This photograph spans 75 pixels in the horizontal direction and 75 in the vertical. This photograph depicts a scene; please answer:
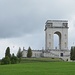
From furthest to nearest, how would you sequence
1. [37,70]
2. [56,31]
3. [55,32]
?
[55,32] → [56,31] → [37,70]

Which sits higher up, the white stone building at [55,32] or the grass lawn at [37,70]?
the white stone building at [55,32]

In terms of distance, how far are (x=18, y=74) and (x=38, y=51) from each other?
307 feet

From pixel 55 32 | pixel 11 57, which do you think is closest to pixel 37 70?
pixel 11 57

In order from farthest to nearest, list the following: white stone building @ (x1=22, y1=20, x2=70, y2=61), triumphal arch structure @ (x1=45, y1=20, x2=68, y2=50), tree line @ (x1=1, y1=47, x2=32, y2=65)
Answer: triumphal arch structure @ (x1=45, y1=20, x2=68, y2=50) < white stone building @ (x1=22, y1=20, x2=70, y2=61) < tree line @ (x1=1, y1=47, x2=32, y2=65)

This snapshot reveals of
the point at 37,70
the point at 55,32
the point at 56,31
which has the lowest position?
the point at 37,70

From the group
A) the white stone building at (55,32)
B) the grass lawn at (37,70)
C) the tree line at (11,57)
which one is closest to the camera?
the grass lawn at (37,70)

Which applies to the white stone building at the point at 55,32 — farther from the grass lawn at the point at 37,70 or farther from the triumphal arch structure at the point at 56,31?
the grass lawn at the point at 37,70

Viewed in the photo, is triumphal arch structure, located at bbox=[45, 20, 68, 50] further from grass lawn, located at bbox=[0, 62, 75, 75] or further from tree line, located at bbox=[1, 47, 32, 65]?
grass lawn, located at bbox=[0, 62, 75, 75]

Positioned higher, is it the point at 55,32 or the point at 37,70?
the point at 55,32

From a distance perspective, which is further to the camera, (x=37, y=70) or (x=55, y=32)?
(x=55, y=32)

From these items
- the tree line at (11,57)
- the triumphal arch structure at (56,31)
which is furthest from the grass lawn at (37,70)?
the triumphal arch structure at (56,31)

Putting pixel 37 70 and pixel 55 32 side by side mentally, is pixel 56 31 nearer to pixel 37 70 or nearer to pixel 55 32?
pixel 55 32

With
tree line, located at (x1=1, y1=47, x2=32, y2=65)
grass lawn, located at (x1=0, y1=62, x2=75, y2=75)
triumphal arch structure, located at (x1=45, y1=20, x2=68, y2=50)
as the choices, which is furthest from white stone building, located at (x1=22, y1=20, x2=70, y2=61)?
grass lawn, located at (x1=0, y1=62, x2=75, y2=75)

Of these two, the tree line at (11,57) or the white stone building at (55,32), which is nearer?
the tree line at (11,57)
